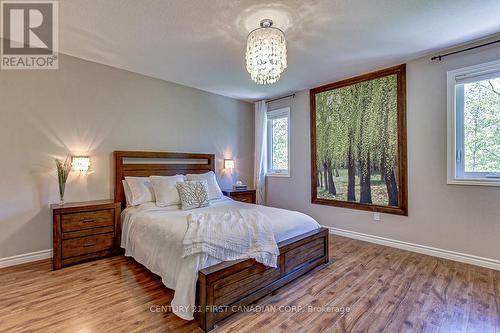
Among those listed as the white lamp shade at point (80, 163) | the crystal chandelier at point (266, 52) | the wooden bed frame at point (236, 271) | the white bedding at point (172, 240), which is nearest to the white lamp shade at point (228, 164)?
the wooden bed frame at point (236, 271)

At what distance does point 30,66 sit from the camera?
9.45 feet

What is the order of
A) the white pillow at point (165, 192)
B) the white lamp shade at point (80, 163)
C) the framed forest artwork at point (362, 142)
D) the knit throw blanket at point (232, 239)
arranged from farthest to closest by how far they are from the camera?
the framed forest artwork at point (362, 142)
the white pillow at point (165, 192)
the white lamp shade at point (80, 163)
the knit throw blanket at point (232, 239)

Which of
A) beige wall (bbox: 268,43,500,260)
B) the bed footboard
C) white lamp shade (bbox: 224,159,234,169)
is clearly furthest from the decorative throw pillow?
beige wall (bbox: 268,43,500,260)

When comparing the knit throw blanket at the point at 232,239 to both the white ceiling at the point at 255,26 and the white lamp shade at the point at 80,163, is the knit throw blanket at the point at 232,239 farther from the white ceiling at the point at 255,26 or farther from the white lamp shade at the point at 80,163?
the white ceiling at the point at 255,26

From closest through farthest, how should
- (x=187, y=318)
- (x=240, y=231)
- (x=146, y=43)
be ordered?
(x=187, y=318)
(x=240, y=231)
(x=146, y=43)

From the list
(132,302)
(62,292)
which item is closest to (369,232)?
(132,302)

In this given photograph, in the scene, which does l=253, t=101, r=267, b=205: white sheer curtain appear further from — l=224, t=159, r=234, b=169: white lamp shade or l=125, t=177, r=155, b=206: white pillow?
l=125, t=177, r=155, b=206: white pillow

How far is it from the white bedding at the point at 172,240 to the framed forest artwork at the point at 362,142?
1.40m

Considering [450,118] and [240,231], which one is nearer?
[240,231]

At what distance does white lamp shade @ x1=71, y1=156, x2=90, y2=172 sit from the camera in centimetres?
303

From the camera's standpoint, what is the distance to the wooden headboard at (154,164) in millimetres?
3391

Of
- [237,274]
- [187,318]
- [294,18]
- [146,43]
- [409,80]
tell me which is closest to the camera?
[187,318]

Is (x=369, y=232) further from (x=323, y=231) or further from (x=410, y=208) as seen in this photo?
(x=323, y=231)

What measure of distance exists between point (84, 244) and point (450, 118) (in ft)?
15.2
